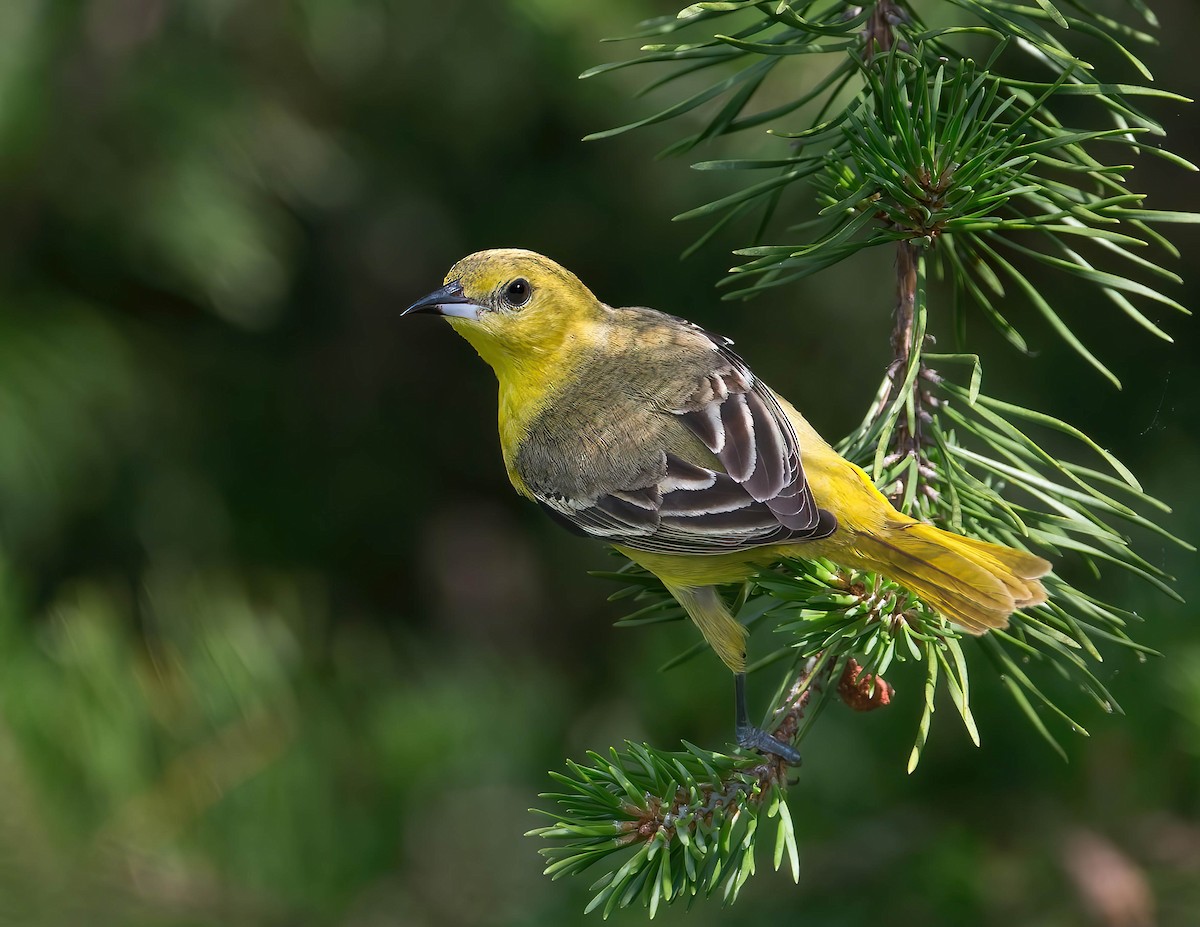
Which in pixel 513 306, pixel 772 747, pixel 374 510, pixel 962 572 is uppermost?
pixel 962 572

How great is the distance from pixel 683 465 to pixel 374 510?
286 centimetres

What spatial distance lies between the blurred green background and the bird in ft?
2.25

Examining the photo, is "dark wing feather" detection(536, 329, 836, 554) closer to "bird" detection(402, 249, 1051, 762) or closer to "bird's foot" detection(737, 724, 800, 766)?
"bird" detection(402, 249, 1051, 762)

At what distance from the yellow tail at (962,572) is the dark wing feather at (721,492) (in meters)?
0.26

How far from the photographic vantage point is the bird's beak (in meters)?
3.89

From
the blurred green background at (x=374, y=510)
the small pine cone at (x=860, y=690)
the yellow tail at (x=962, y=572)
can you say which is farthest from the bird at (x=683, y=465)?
the blurred green background at (x=374, y=510)

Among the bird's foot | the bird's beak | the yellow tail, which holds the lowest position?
the bird's foot

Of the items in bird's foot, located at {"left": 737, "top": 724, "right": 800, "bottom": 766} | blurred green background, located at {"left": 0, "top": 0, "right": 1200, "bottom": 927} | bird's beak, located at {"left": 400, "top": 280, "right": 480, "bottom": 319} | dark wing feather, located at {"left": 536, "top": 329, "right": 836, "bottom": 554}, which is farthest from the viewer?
bird's beak, located at {"left": 400, "top": 280, "right": 480, "bottom": 319}

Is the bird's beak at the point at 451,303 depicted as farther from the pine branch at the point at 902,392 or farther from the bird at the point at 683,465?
the pine branch at the point at 902,392

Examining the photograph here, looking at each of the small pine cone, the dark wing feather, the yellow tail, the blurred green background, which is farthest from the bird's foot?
the blurred green background

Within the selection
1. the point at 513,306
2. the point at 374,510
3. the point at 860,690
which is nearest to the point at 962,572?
the point at 860,690

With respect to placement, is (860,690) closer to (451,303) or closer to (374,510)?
(451,303)

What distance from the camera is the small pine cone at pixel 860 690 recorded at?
2.76m

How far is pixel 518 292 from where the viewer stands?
400 cm
